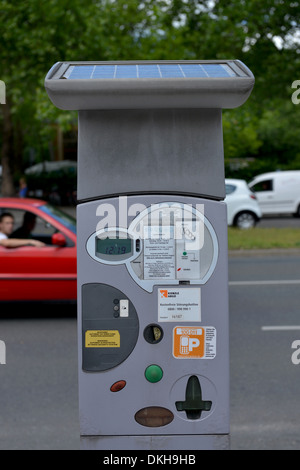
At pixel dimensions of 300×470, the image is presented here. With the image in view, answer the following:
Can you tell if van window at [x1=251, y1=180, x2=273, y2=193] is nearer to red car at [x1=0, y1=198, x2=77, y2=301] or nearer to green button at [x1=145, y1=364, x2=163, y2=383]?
red car at [x1=0, y1=198, x2=77, y2=301]

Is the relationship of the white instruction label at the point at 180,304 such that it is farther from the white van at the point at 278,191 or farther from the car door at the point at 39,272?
the white van at the point at 278,191

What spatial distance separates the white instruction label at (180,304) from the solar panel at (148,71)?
0.92 metres

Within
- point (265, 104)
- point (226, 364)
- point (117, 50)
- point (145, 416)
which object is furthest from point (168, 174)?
point (265, 104)

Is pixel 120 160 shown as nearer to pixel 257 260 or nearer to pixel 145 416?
pixel 145 416

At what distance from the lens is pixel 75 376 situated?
242 inches

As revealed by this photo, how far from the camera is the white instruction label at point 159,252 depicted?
3.02 m

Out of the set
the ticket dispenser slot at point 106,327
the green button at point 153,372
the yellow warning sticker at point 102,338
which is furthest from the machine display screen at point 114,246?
the green button at point 153,372

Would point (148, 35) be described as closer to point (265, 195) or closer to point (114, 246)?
point (265, 195)

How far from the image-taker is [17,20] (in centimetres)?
1880

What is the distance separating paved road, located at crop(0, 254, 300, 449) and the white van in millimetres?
14356

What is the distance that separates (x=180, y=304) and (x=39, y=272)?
544 cm

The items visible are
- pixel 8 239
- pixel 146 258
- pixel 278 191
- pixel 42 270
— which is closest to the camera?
pixel 146 258

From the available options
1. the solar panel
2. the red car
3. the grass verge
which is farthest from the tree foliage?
the solar panel

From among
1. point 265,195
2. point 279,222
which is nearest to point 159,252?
point 279,222
